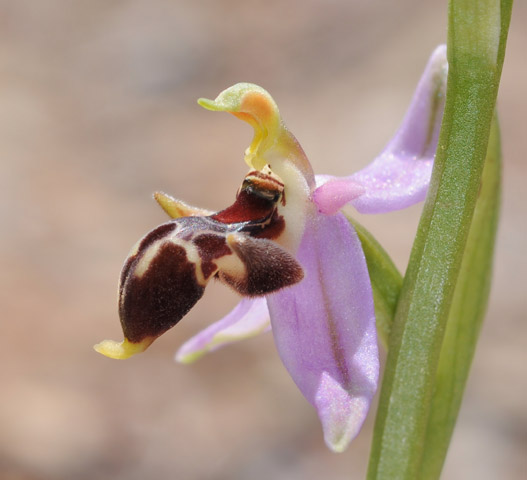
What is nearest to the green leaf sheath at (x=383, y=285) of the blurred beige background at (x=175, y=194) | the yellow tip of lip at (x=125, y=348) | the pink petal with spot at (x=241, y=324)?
the pink petal with spot at (x=241, y=324)

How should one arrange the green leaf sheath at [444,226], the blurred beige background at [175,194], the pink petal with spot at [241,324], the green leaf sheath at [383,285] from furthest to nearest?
1. the blurred beige background at [175,194]
2. the pink petal with spot at [241,324]
3. the green leaf sheath at [383,285]
4. the green leaf sheath at [444,226]

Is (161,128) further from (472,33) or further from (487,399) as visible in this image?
(472,33)

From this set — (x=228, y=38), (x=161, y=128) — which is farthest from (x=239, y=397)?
(x=228, y=38)

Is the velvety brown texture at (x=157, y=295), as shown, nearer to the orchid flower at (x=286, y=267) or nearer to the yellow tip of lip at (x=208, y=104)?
the orchid flower at (x=286, y=267)

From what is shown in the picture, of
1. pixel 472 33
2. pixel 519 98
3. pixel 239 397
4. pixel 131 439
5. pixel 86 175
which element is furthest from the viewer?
pixel 519 98

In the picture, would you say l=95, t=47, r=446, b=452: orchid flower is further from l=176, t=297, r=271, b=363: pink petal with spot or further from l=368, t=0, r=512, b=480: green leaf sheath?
l=176, t=297, r=271, b=363: pink petal with spot

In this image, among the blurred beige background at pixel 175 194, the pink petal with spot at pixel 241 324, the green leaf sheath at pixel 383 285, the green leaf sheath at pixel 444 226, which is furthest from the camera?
the blurred beige background at pixel 175 194
